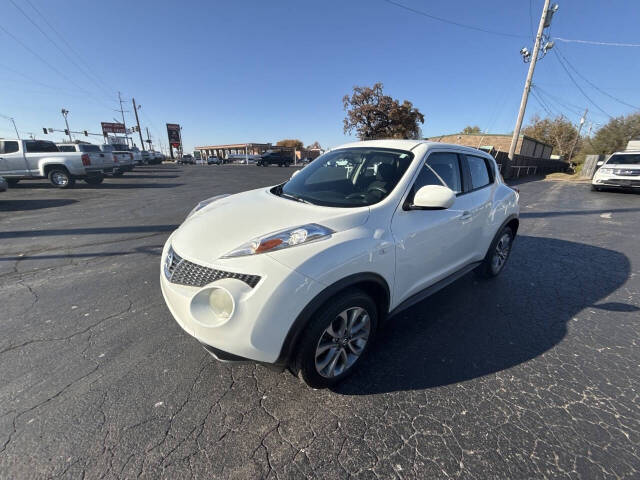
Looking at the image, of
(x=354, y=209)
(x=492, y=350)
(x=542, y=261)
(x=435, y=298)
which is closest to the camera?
(x=354, y=209)

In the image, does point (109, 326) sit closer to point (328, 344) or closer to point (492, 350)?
point (328, 344)

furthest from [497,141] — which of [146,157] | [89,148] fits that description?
[146,157]

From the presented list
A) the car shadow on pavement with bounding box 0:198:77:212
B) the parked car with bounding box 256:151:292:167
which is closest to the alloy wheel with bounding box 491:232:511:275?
the car shadow on pavement with bounding box 0:198:77:212

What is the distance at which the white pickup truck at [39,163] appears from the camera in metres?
11.1

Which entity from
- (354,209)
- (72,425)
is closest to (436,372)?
(354,209)

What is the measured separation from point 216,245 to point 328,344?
3.30 ft

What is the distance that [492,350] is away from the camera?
246cm

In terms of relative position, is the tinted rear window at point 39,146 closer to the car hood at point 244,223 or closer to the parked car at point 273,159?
the car hood at point 244,223

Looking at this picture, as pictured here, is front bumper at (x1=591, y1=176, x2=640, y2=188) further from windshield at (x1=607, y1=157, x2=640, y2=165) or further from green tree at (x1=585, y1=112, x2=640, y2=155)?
green tree at (x1=585, y1=112, x2=640, y2=155)

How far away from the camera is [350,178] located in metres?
2.70

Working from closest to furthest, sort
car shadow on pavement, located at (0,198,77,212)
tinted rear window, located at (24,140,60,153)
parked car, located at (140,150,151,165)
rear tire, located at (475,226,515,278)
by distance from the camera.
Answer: rear tire, located at (475,226,515,278) → car shadow on pavement, located at (0,198,77,212) → tinted rear window, located at (24,140,60,153) → parked car, located at (140,150,151,165)

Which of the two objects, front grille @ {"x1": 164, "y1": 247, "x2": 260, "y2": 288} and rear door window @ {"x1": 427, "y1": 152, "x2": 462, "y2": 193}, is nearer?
front grille @ {"x1": 164, "y1": 247, "x2": 260, "y2": 288}

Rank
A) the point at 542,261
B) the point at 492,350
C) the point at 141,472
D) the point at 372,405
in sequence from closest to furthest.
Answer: the point at 141,472
the point at 372,405
the point at 492,350
the point at 542,261

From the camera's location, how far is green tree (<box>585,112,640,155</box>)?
32406 millimetres
